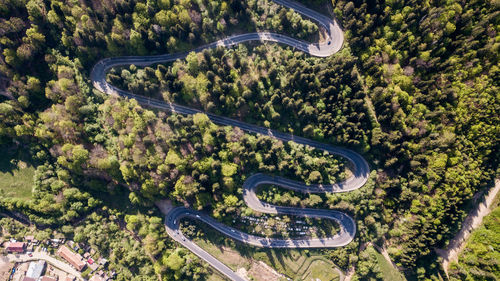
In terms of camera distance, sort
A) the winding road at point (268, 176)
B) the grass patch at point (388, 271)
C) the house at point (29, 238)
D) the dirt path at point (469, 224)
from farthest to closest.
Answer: the house at point (29, 238)
the winding road at point (268, 176)
the grass patch at point (388, 271)
the dirt path at point (469, 224)

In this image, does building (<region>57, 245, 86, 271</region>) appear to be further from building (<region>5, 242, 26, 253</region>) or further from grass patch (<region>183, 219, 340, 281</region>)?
grass patch (<region>183, 219, 340, 281</region>)

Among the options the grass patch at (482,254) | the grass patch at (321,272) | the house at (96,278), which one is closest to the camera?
the grass patch at (482,254)

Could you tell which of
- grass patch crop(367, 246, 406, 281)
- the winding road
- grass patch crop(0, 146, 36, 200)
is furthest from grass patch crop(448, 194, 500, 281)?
grass patch crop(0, 146, 36, 200)

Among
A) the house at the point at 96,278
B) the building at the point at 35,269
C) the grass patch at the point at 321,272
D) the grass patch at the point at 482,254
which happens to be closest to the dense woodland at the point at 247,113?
the grass patch at the point at 321,272

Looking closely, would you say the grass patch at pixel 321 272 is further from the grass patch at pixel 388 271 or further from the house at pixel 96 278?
the house at pixel 96 278

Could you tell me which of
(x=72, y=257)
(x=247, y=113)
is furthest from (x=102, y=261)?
(x=247, y=113)
